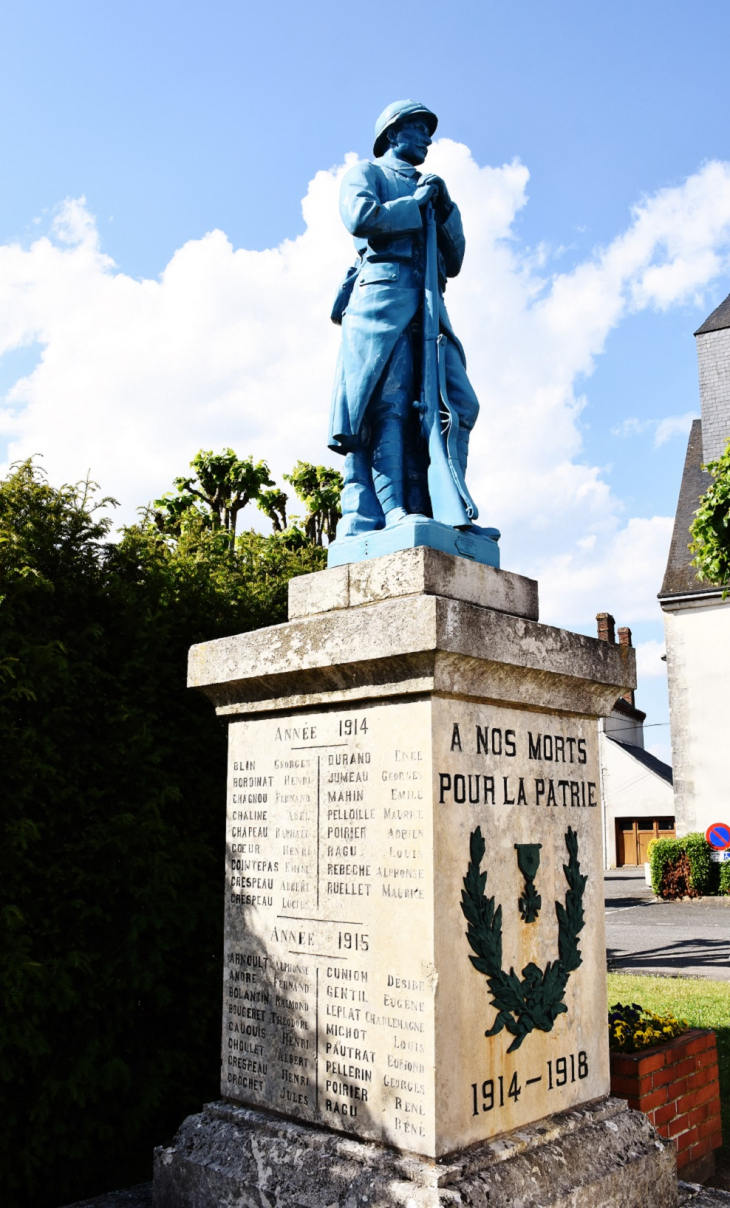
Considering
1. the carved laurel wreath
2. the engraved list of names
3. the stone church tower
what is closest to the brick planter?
the carved laurel wreath

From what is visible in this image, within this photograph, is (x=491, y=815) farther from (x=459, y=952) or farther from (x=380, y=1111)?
(x=380, y=1111)

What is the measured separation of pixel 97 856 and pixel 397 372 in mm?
2656

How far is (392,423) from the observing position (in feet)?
12.6

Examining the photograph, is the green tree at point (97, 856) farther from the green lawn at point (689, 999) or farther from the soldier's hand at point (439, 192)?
the green lawn at point (689, 999)

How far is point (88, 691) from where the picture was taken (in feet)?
15.3

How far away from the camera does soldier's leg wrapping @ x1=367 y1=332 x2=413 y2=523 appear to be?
3822 mm

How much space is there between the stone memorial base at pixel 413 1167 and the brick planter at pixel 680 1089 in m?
0.43

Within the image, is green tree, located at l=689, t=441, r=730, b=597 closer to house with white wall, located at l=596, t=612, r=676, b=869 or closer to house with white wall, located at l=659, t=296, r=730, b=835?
house with white wall, located at l=659, t=296, r=730, b=835

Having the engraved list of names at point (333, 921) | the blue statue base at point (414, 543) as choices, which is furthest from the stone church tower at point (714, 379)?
the engraved list of names at point (333, 921)

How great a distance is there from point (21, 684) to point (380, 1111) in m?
2.34

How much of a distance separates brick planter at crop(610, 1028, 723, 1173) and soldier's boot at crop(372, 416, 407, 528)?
253 centimetres

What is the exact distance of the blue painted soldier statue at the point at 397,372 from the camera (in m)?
3.81

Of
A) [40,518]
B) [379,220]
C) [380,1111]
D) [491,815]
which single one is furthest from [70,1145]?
[379,220]

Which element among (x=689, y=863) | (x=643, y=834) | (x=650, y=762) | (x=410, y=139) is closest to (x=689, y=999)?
(x=410, y=139)
